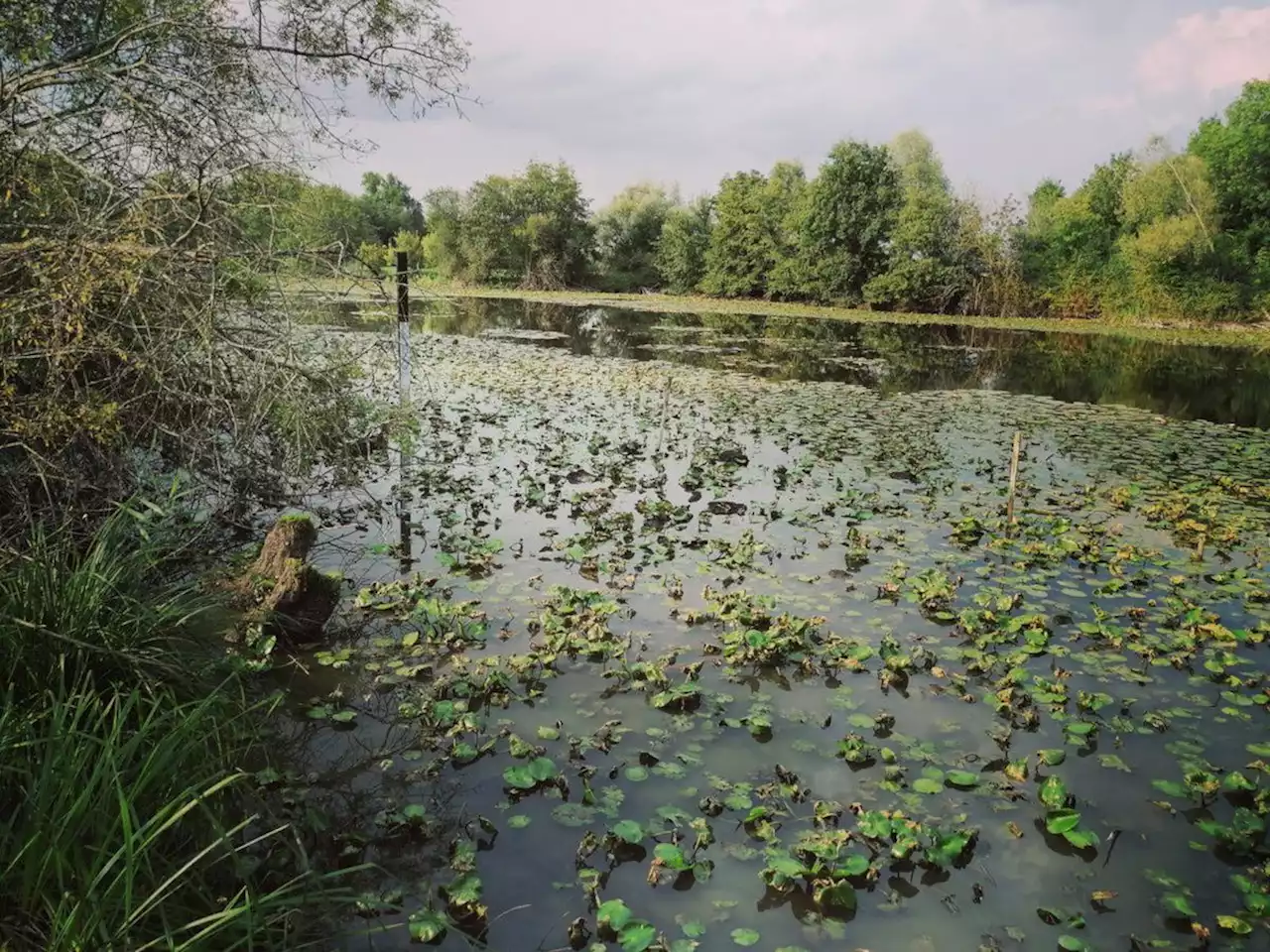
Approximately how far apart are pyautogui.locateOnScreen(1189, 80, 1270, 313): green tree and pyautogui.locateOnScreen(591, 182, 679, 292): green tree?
29038mm

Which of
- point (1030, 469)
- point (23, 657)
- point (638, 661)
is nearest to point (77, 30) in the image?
point (23, 657)

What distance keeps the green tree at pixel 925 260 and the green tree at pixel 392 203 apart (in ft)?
101

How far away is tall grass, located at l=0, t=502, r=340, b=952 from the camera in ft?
6.83

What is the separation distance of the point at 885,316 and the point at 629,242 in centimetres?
2227

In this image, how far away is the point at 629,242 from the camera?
174 ft

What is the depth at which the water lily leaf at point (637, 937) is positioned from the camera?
2.74 m

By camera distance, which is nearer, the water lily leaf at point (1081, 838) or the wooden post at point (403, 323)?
the water lily leaf at point (1081, 838)

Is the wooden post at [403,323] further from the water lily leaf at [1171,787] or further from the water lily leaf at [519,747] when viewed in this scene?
the water lily leaf at [1171,787]

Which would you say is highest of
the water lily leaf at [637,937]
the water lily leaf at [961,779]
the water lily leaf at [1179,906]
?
the water lily leaf at [961,779]

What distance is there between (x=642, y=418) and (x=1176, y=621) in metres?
7.33

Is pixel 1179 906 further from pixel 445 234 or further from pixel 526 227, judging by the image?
pixel 445 234

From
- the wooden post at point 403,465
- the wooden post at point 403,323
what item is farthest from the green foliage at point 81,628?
the wooden post at point 403,323

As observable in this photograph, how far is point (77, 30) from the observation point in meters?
5.75

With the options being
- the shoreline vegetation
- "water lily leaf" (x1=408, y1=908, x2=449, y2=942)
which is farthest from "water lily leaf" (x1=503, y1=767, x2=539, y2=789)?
"water lily leaf" (x1=408, y1=908, x2=449, y2=942)
